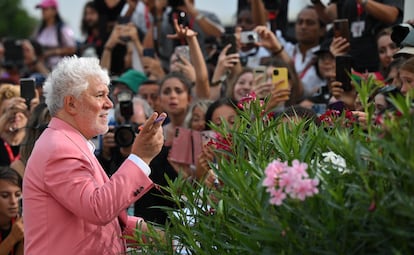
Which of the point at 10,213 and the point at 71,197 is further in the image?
the point at 10,213

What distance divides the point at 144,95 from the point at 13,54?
11.2ft

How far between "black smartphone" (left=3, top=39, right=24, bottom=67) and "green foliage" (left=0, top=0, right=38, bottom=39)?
16545mm

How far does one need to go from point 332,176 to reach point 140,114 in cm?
424

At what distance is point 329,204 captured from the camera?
3.15 meters

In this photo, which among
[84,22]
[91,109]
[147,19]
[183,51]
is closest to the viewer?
[91,109]

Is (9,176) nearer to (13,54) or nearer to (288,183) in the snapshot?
(288,183)

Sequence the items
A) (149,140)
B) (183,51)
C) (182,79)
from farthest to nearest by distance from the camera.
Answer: (183,51) < (182,79) < (149,140)

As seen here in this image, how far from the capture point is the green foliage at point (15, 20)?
93.0ft

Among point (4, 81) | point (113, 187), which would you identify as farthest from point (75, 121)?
point (4, 81)

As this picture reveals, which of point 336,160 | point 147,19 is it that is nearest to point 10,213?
point 336,160

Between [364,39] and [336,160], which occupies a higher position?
[336,160]

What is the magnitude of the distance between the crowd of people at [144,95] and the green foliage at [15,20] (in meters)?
16.6

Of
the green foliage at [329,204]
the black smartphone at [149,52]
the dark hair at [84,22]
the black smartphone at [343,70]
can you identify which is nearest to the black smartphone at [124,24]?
the black smartphone at [149,52]

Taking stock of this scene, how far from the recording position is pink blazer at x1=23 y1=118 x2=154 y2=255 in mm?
4070
